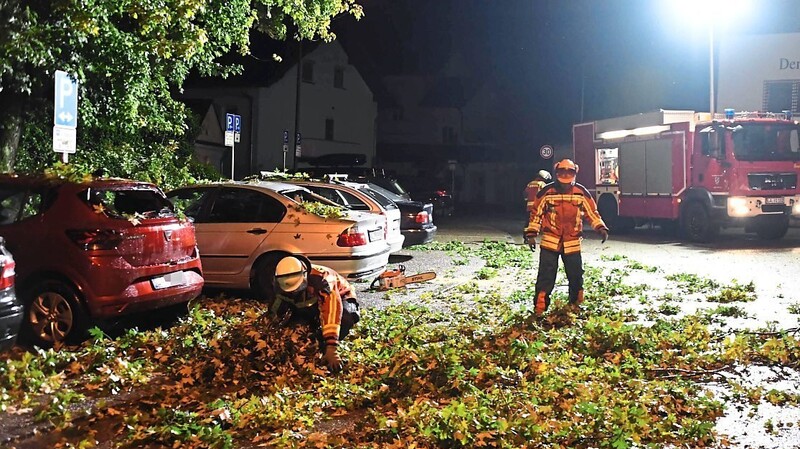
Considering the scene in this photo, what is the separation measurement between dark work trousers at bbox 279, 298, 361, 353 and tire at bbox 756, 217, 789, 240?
15.4 m

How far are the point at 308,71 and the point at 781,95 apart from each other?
2519 cm

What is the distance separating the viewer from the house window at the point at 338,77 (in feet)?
155

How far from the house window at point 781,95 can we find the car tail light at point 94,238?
28.9 meters

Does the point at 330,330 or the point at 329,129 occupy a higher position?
the point at 329,129

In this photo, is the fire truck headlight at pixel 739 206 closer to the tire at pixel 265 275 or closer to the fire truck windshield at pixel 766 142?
the fire truck windshield at pixel 766 142

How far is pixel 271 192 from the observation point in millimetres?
10211

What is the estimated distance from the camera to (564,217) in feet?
30.2

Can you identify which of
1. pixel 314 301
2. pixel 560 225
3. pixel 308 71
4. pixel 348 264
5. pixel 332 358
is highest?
pixel 308 71

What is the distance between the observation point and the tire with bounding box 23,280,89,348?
728 centimetres

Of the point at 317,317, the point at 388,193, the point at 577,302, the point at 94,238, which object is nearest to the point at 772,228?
the point at 388,193

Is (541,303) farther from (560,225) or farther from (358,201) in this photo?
(358,201)

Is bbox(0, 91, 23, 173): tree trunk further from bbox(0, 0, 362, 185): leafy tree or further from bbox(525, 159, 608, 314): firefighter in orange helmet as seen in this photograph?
bbox(525, 159, 608, 314): firefighter in orange helmet

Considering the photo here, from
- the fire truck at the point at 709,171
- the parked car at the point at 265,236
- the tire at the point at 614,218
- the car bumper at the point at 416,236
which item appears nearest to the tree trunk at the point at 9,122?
the parked car at the point at 265,236

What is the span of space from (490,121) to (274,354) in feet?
190
